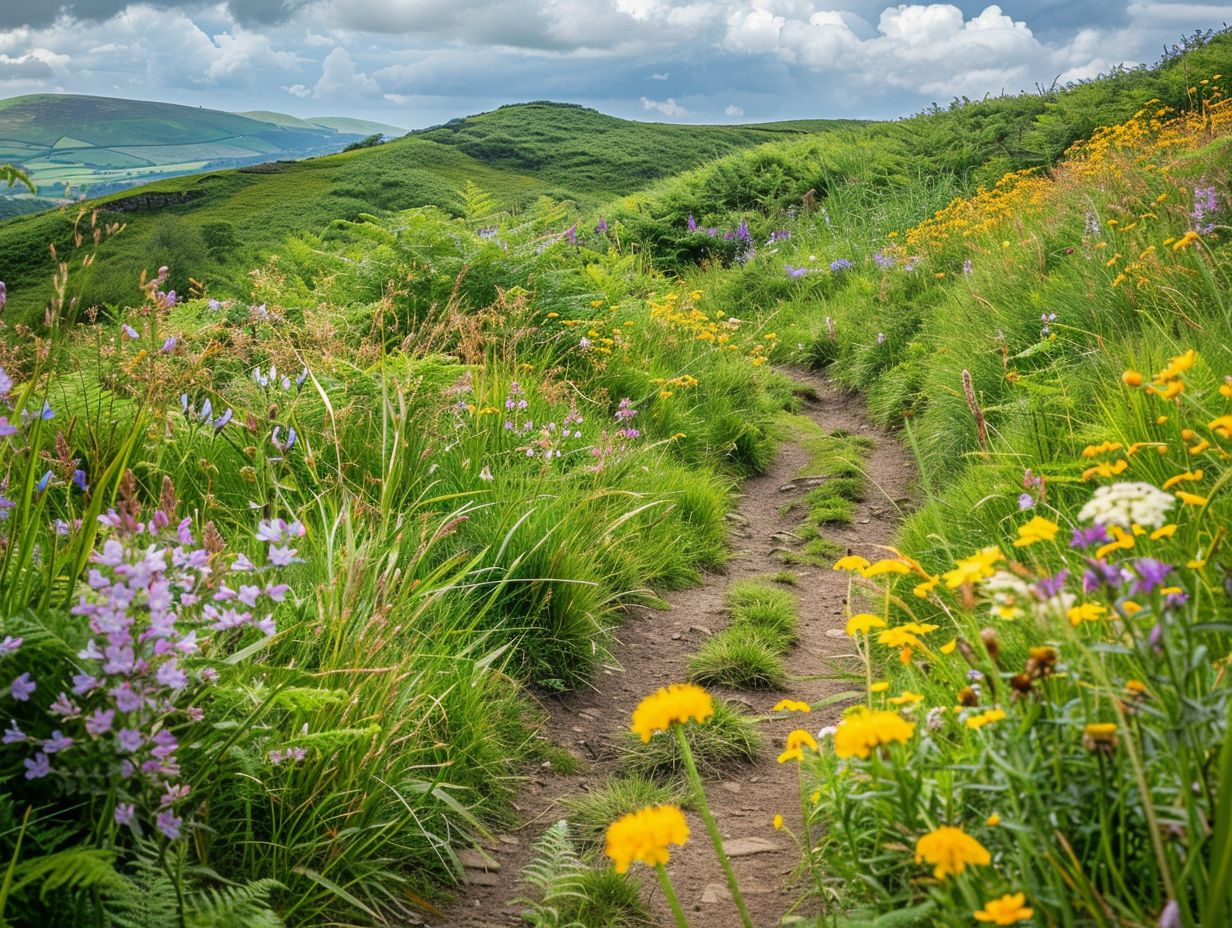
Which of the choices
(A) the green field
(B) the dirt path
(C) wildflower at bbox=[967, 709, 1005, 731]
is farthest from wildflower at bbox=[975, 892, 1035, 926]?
(B) the dirt path

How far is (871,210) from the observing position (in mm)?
13812

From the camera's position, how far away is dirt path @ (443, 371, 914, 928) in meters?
2.65

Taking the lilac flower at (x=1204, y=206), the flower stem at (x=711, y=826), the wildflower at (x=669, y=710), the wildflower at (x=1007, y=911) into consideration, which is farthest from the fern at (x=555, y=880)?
the lilac flower at (x=1204, y=206)

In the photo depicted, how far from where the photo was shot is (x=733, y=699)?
3.84m

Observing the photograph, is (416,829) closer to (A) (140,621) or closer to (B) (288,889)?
(B) (288,889)

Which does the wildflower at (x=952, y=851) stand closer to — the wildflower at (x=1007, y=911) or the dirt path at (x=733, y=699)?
the wildflower at (x=1007, y=911)

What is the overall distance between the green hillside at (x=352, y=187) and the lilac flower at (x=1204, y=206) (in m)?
8.82

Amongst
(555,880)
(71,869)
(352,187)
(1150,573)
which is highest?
(352,187)

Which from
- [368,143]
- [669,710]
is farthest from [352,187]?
[669,710]

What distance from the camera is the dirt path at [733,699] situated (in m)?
2.65

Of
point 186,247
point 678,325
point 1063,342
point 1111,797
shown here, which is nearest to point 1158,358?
point 1063,342

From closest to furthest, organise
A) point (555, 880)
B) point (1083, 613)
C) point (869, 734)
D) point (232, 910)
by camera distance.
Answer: point (869, 734), point (1083, 613), point (232, 910), point (555, 880)

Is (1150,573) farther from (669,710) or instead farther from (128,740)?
(128,740)

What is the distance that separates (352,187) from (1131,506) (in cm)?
2870
